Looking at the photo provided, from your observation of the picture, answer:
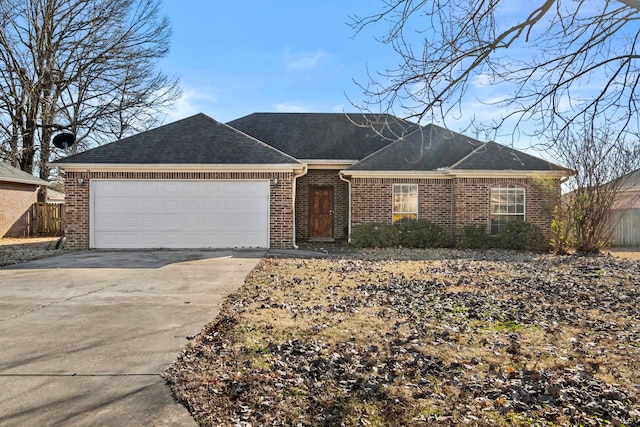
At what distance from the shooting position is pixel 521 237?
573 inches

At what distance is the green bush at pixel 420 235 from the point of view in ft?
49.2

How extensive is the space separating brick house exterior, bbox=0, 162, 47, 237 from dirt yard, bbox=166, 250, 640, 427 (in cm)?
1733

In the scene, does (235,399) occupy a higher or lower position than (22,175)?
lower

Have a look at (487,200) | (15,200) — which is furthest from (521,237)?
(15,200)

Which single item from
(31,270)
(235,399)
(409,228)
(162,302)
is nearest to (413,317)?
(235,399)

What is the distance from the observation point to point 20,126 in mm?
22906

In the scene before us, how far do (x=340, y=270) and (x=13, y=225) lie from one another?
18.0 metres

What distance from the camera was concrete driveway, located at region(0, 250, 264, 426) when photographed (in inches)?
123

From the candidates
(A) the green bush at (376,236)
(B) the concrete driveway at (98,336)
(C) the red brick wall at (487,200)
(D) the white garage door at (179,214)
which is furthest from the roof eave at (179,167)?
(C) the red brick wall at (487,200)

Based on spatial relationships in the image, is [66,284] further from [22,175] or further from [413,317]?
[22,175]

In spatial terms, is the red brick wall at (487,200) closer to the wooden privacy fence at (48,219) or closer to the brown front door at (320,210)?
the brown front door at (320,210)

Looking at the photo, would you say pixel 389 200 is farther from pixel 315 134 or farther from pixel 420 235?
pixel 315 134

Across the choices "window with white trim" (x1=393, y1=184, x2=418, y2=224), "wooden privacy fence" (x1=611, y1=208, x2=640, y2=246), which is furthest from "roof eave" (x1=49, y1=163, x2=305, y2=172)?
"wooden privacy fence" (x1=611, y1=208, x2=640, y2=246)

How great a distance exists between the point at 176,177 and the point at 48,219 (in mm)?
11831
